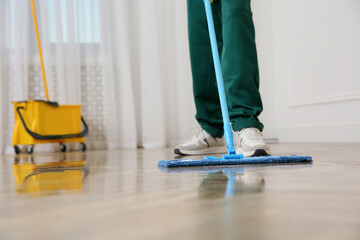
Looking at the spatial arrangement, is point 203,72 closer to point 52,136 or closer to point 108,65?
point 52,136

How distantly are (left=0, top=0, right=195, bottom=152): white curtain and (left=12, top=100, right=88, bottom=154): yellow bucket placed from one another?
19cm

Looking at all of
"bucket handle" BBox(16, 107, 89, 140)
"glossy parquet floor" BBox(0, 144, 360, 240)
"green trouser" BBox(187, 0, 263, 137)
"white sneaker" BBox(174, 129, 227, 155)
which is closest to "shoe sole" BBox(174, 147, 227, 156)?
Answer: "white sneaker" BBox(174, 129, 227, 155)

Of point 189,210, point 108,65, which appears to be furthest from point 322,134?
point 189,210

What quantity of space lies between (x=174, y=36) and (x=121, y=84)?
22.0 inches

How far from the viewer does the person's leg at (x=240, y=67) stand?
120 cm

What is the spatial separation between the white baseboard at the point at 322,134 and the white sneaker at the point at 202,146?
1.16m

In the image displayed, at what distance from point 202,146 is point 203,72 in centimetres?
30

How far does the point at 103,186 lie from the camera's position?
0.55 meters

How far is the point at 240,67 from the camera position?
120 centimetres

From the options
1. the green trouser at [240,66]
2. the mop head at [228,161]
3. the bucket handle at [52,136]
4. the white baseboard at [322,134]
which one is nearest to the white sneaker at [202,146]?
the green trouser at [240,66]

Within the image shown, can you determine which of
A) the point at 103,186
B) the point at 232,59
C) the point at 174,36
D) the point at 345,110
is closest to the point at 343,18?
the point at 345,110

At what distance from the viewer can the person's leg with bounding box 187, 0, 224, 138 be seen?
61.1 inches

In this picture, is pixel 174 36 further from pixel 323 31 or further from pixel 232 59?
pixel 232 59

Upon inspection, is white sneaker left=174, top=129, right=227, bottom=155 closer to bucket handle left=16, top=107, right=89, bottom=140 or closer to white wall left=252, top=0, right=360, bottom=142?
white wall left=252, top=0, right=360, bottom=142
